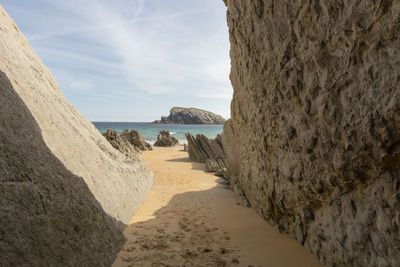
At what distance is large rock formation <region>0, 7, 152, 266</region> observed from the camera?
2355mm

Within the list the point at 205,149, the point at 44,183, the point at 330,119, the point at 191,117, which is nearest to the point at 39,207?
the point at 44,183

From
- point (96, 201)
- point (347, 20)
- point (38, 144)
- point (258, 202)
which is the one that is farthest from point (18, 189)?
point (258, 202)

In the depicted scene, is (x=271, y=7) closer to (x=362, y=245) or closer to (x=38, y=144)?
(x=362, y=245)

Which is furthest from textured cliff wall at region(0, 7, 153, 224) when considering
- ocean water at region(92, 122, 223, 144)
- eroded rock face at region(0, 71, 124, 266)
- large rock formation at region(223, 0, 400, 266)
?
ocean water at region(92, 122, 223, 144)

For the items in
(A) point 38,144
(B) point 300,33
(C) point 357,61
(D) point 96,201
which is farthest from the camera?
(D) point 96,201

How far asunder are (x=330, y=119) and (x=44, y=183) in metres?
3.33

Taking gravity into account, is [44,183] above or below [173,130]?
below

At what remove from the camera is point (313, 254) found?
3180 mm

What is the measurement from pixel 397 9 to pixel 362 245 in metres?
2.13

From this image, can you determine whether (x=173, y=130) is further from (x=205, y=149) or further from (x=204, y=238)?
A: (x=204, y=238)

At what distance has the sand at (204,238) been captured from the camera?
3.36 meters

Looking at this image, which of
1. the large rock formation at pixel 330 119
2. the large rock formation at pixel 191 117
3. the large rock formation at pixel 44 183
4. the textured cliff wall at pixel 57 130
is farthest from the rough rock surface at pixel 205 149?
the large rock formation at pixel 191 117

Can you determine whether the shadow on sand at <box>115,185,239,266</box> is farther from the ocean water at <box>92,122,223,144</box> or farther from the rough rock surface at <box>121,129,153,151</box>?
the ocean water at <box>92,122,223,144</box>

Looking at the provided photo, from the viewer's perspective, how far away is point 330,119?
2566 mm
